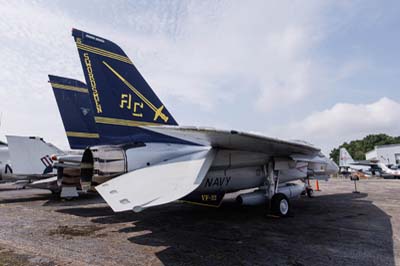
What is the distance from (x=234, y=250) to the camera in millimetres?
4207

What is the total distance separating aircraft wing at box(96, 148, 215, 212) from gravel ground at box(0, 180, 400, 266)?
873 millimetres

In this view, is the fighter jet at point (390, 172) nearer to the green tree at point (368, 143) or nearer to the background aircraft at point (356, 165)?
the background aircraft at point (356, 165)

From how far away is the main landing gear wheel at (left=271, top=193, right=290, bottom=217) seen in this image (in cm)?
710

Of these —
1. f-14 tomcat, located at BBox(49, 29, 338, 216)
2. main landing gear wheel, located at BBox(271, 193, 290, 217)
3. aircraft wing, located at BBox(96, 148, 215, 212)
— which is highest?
f-14 tomcat, located at BBox(49, 29, 338, 216)

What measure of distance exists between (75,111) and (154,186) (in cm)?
738

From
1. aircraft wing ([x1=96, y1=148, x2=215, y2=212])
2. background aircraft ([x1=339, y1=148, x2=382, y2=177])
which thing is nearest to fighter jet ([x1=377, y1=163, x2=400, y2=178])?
background aircraft ([x1=339, y1=148, x2=382, y2=177])

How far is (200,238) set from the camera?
495 cm

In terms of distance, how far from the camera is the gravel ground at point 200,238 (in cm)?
382

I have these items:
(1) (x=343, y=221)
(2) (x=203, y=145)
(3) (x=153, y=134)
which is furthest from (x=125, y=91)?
(1) (x=343, y=221)

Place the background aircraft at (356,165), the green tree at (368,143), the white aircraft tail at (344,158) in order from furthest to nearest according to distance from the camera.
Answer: the green tree at (368,143)
the white aircraft tail at (344,158)
the background aircraft at (356,165)

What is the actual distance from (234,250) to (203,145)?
2963 mm

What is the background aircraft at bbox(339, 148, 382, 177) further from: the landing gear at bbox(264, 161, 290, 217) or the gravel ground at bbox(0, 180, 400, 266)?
the landing gear at bbox(264, 161, 290, 217)

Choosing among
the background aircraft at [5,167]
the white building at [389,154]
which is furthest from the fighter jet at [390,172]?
the background aircraft at [5,167]

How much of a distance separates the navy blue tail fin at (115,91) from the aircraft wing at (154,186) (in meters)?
1.79
